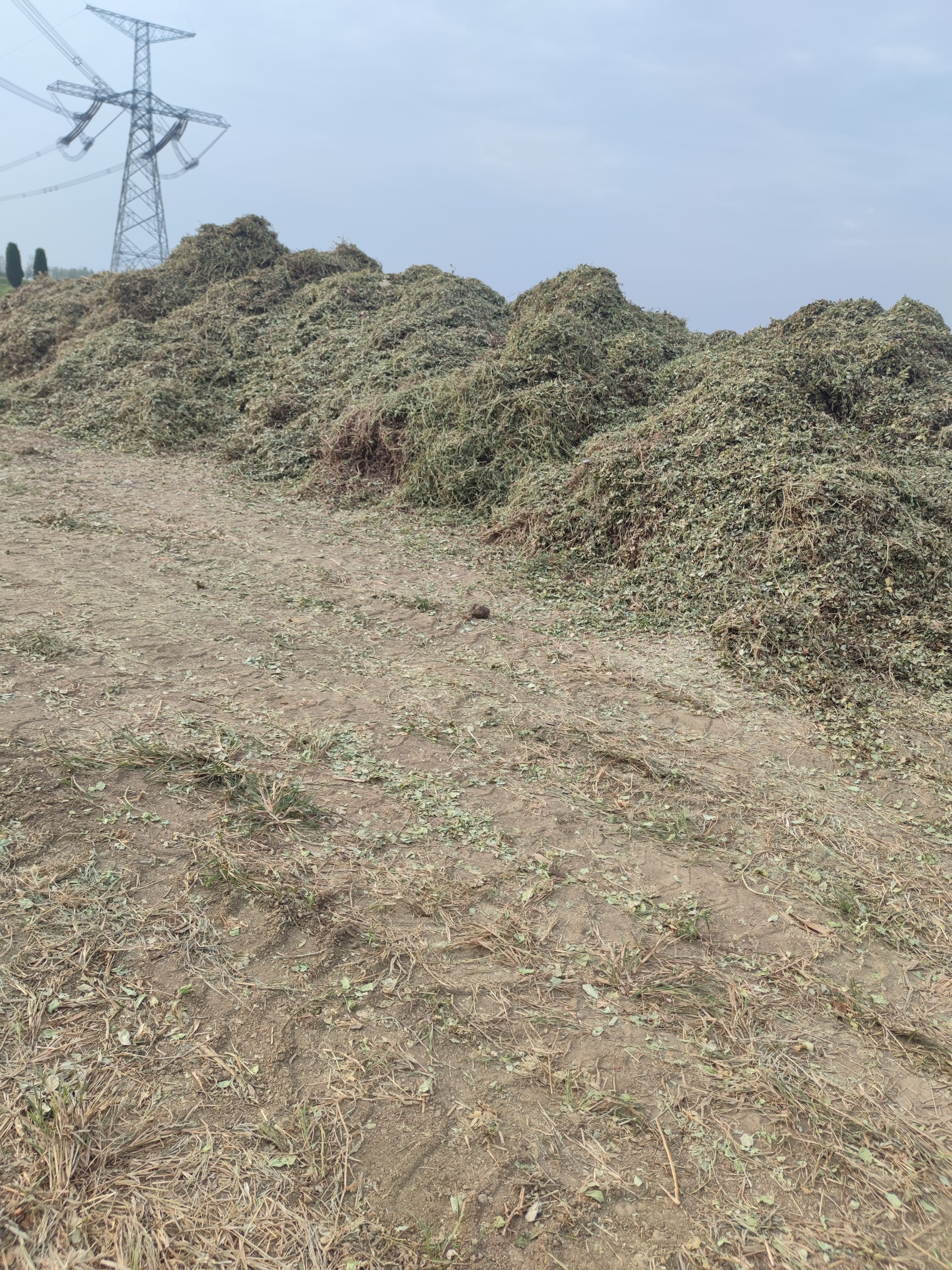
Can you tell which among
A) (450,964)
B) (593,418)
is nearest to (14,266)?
(593,418)

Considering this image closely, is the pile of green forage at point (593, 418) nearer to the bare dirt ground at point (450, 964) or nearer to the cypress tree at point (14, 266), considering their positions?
the bare dirt ground at point (450, 964)

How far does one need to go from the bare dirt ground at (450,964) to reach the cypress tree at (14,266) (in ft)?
120

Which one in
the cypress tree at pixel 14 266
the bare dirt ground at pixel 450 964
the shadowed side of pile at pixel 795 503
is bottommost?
the bare dirt ground at pixel 450 964

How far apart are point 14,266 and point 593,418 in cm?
3545

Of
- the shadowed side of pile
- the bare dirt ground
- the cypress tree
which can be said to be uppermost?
the cypress tree

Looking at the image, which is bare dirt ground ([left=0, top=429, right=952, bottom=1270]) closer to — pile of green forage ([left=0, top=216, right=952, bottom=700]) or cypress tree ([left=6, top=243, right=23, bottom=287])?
pile of green forage ([left=0, top=216, right=952, bottom=700])

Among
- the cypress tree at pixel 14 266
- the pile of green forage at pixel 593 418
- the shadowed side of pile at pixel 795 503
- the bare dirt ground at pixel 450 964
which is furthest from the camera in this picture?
the cypress tree at pixel 14 266

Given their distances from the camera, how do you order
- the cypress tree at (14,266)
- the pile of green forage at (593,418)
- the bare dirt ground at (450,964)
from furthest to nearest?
the cypress tree at (14,266), the pile of green forage at (593,418), the bare dirt ground at (450,964)

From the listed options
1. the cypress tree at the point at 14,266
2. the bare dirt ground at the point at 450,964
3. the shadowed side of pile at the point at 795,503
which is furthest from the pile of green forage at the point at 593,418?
the cypress tree at the point at 14,266

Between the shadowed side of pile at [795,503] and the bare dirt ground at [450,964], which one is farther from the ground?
the shadowed side of pile at [795,503]

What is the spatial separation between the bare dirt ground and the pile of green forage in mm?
1077

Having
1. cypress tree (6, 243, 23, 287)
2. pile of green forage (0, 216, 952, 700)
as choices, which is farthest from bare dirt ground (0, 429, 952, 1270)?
cypress tree (6, 243, 23, 287)

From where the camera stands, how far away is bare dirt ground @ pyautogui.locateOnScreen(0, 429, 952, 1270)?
1848 millimetres

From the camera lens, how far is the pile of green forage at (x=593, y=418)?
5531mm
